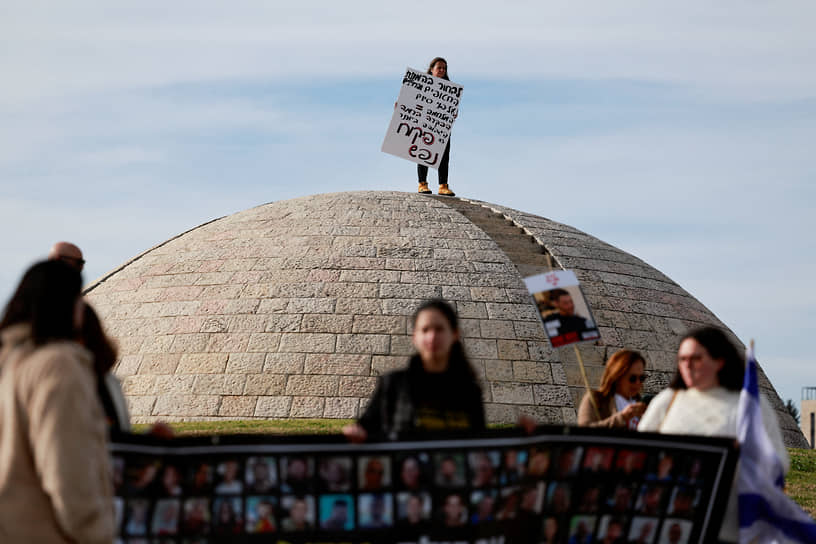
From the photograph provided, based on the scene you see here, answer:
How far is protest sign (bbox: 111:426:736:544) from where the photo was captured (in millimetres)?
5289

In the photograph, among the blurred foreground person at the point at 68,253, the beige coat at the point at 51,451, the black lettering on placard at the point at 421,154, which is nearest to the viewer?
the beige coat at the point at 51,451

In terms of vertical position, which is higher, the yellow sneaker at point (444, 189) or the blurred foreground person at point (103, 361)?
the yellow sneaker at point (444, 189)

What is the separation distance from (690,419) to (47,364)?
3.79 metres

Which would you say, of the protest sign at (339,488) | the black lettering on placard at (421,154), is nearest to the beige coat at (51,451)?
the protest sign at (339,488)

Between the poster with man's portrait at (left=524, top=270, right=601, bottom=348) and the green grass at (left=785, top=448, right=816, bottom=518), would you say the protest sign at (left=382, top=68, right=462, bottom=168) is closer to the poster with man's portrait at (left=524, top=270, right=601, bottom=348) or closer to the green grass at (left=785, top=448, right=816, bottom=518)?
the green grass at (left=785, top=448, right=816, bottom=518)

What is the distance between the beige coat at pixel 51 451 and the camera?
4113mm

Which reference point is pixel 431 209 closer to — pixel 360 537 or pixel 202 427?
pixel 202 427

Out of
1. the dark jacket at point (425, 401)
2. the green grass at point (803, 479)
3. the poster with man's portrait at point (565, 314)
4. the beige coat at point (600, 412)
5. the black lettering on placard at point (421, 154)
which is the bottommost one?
the green grass at point (803, 479)

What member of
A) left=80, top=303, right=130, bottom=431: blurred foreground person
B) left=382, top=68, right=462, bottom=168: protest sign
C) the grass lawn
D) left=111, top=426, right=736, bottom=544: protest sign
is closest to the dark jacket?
left=111, top=426, right=736, bottom=544: protest sign

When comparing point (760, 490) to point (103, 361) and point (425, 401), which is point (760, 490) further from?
point (103, 361)

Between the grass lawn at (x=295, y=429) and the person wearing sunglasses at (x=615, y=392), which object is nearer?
the person wearing sunglasses at (x=615, y=392)

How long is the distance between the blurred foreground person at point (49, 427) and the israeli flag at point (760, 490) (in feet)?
12.0

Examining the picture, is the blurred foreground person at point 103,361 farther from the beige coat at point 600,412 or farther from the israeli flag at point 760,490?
the beige coat at point 600,412

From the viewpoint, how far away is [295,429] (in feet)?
48.9
